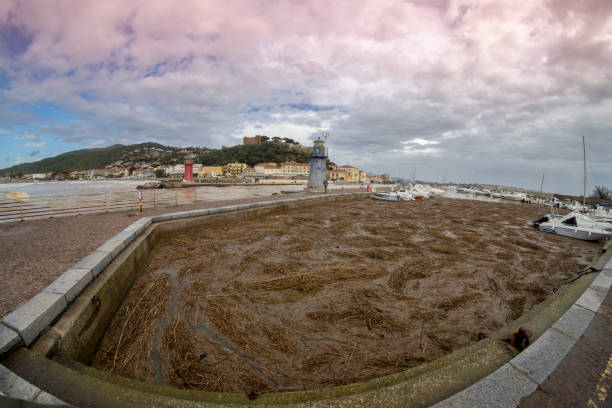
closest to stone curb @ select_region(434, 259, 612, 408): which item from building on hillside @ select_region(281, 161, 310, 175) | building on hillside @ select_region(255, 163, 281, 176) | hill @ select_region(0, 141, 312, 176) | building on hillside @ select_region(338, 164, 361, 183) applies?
building on hillside @ select_region(281, 161, 310, 175)

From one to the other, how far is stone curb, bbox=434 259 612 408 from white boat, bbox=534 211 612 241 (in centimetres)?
1193

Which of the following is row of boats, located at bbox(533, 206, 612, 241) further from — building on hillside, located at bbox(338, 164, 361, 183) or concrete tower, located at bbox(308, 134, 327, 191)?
building on hillside, located at bbox(338, 164, 361, 183)

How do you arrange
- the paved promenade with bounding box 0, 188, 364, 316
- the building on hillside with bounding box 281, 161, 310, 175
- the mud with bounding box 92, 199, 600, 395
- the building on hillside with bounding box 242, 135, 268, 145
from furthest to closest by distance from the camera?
the building on hillside with bounding box 242, 135, 268, 145 < the building on hillside with bounding box 281, 161, 310, 175 < the paved promenade with bounding box 0, 188, 364, 316 < the mud with bounding box 92, 199, 600, 395

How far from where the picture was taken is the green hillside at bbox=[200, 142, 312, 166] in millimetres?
118438

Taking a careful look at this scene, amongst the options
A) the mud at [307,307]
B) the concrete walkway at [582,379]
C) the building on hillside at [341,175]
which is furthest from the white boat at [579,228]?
the building on hillside at [341,175]

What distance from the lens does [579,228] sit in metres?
10.8

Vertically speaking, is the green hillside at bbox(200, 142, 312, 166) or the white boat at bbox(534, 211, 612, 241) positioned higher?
the green hillside at bbox(200, 142, 312, 166)

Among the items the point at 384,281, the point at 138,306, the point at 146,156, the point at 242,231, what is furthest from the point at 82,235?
the point at 146,156

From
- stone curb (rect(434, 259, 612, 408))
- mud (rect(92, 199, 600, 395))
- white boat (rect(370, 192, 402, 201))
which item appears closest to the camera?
stone curb (rect(434, 259, 612, 408))

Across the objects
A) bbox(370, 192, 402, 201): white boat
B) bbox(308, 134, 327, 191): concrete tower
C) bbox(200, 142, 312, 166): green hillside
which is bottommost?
bbox(370, 192, 402, 201): white boat

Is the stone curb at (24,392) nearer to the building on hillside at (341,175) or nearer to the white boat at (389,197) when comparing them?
the white boat at (389,197)

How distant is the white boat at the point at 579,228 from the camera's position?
10295mm

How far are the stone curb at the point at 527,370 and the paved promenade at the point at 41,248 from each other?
461cm

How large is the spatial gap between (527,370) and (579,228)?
14.1m
